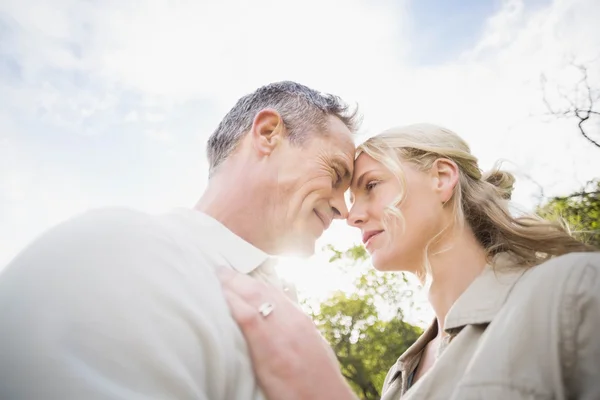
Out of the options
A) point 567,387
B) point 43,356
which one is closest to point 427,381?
point 567,387

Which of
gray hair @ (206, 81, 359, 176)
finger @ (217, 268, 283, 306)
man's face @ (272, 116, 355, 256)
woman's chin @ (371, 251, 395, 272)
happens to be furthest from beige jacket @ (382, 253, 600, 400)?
gray hair @ (206, 81, 359, 176)

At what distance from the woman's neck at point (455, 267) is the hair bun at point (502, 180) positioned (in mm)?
638

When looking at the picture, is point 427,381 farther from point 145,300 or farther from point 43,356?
point 43,356

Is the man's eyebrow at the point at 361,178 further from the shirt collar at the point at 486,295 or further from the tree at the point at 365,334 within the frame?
the tree at the point at 365,334

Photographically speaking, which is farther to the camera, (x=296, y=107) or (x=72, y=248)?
(x=296, y=107)

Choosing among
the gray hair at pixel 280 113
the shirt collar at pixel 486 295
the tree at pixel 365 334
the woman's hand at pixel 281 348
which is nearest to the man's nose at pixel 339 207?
the gray hair at pixel 280 113

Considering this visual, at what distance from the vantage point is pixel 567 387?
65.4 inches

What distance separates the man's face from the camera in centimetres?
248

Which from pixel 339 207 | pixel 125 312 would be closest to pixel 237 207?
pixel 339 207

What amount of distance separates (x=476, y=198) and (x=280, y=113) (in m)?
1.52

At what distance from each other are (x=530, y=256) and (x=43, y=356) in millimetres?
2471

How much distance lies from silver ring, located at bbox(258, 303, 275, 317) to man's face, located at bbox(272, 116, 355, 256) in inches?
38.5

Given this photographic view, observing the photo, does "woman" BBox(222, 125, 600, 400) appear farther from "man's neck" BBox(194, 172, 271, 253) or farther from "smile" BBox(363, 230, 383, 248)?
"man's neck" BBox(194, 172, 271, 253)

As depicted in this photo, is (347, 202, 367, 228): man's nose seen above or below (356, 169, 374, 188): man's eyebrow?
below
